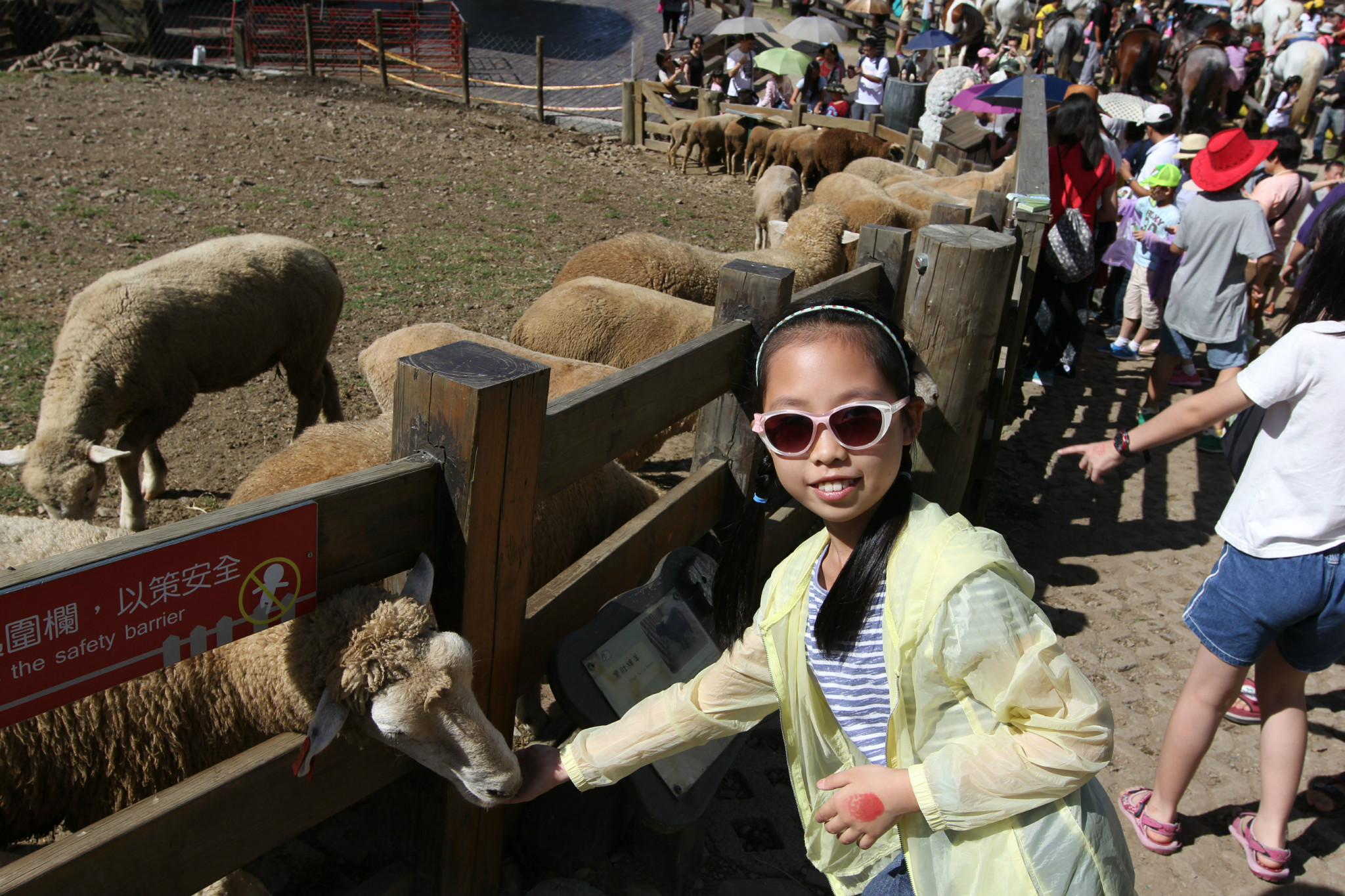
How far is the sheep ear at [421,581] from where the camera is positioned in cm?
175

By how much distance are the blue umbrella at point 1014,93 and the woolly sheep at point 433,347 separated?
8.62m

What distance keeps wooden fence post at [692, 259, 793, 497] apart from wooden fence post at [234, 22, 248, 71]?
17.9 meters

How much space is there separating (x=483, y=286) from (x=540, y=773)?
695 cm

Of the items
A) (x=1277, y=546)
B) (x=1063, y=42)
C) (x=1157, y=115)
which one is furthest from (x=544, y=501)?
(x=1063, y=42)

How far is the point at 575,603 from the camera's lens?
2352 millimetres

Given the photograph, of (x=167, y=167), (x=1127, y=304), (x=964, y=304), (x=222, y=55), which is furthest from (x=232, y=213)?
(x=222, y=55)

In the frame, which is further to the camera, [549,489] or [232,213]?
[232,213]

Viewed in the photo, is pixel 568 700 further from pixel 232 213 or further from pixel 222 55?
pixel 222 55

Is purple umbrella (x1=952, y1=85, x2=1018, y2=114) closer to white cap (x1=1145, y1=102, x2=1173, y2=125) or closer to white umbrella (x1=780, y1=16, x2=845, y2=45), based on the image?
white cap (x1=1145, y1=102, x2=1173, y2=125)

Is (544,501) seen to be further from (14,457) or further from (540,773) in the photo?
(14,457)

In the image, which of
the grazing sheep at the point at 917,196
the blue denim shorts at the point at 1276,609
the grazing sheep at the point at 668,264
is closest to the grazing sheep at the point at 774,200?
the grazing sheep at the point at 917,196

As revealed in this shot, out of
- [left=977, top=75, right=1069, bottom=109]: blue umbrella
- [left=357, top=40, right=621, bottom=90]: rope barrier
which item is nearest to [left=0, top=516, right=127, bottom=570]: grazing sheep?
[left=977, top=75, right=1069, bottom=109]: blue umbrella

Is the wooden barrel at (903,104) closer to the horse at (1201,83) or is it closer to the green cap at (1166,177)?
the horse at (1201,83)

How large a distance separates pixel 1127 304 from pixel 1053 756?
27.1 feet
